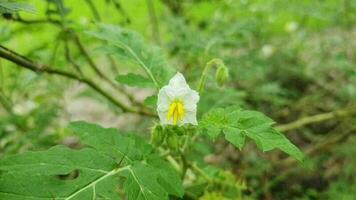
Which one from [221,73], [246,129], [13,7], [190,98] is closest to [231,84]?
[221,73]

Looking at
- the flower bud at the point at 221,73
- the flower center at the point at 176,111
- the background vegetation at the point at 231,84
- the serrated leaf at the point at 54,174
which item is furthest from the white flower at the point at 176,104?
the flower bud at the point at 221,73

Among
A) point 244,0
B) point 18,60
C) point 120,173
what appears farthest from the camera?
point 244,0

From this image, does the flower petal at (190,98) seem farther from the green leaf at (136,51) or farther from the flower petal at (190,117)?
the green leaf at (136,51)

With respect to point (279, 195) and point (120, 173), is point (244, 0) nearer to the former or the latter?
point (279, 195)

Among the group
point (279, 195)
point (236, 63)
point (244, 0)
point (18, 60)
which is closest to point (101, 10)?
point (244, 0)

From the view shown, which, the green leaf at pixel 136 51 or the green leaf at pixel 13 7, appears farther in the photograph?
the green leaf at pixel 136 51
